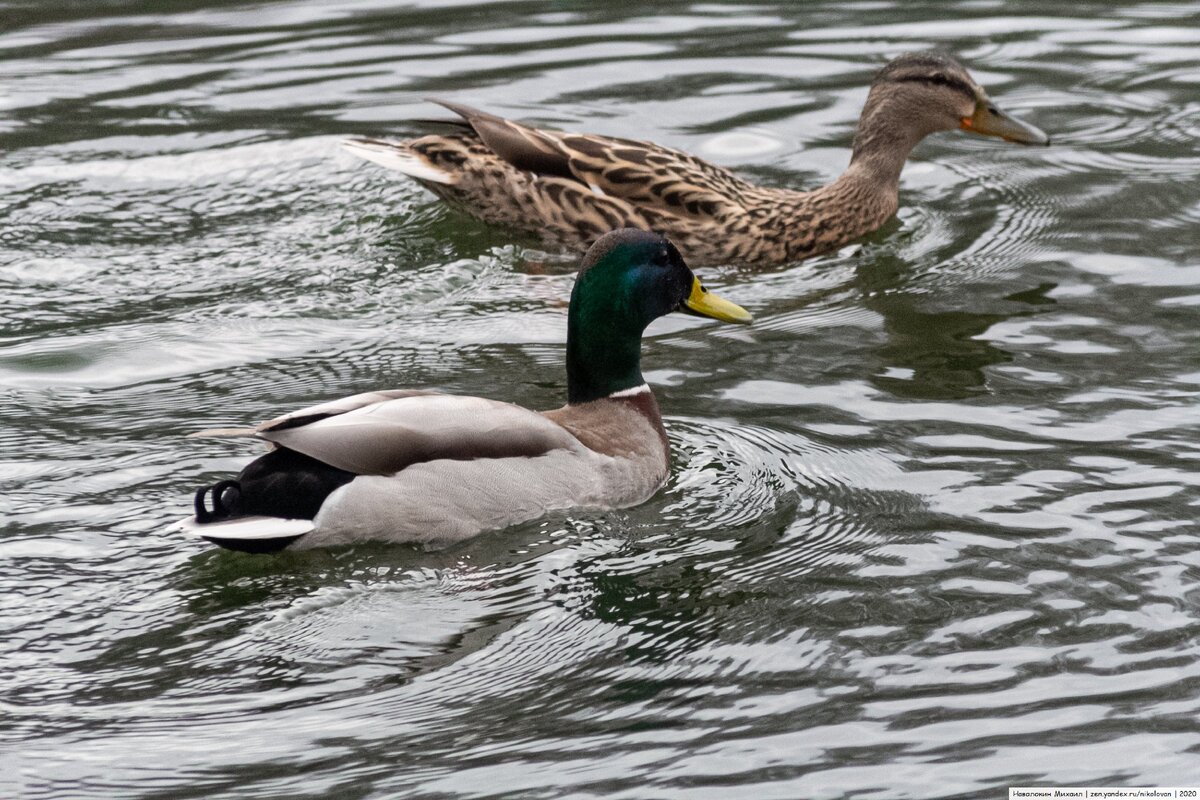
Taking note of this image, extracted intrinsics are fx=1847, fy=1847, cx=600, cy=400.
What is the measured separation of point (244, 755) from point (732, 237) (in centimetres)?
507

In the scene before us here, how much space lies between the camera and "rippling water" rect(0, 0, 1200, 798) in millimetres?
5320

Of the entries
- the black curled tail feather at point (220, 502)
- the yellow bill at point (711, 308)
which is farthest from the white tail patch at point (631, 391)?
the black curled tail feather at point (220, 502)

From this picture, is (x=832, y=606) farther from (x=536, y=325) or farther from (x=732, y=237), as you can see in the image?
(x=732, y=237)

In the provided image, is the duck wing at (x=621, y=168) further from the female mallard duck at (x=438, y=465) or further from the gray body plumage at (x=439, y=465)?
the gray body plumage at (x=439, y=465)

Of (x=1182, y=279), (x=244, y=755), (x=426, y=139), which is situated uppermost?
(x=426, y=139)

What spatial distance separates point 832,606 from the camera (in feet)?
20.1

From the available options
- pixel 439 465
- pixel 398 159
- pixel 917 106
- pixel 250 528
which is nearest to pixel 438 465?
pixel 439 465

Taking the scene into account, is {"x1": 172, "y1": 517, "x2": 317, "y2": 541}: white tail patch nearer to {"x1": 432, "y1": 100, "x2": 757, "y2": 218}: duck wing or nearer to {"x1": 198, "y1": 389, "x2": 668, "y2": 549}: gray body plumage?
{"x1": 198, "y1": 389, "x2": 668, "y2": 549}: gray body plumage

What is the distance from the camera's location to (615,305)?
7.37m

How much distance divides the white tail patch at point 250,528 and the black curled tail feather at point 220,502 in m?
0.03

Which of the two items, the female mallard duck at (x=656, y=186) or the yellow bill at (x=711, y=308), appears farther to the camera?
the female mallard duck at (x=656, y=186)

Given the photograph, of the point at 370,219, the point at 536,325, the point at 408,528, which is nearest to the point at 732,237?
the point at 536,325

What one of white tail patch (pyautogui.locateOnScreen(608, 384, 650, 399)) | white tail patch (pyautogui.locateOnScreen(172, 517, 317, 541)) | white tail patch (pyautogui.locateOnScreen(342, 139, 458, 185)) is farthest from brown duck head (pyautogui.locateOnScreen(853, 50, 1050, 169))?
white tail patch (pyautogui.locateOnScreen(172, 517, 317, 541))

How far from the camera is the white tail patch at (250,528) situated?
6184mm
